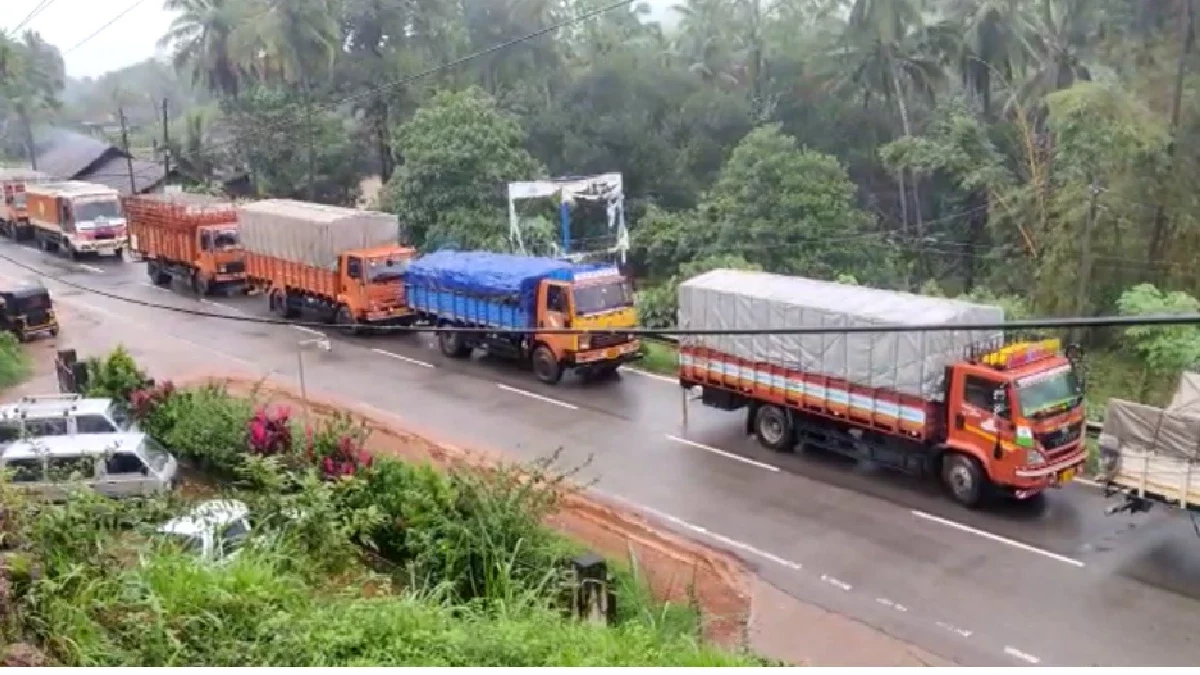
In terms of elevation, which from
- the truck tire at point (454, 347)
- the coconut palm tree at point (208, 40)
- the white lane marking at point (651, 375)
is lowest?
the white lane marking at point (651, 375)

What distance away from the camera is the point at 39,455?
48.9ft

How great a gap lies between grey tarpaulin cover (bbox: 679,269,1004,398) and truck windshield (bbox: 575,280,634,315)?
2926mm

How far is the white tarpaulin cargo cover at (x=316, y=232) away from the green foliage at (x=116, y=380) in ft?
24.1

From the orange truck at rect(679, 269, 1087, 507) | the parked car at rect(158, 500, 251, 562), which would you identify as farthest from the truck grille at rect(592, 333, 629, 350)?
the parked car at rect(158, 500, 251, 562)

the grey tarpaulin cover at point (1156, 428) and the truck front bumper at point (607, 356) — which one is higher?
the grey tarpaulin cover at point (1156, 428)

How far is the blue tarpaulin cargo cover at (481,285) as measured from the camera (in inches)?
842

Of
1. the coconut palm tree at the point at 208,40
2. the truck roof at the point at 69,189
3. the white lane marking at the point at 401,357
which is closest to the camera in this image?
the white lane marking at the point at 401,357

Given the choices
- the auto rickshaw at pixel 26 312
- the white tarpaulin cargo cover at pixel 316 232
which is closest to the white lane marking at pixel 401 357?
the white tarpaulin cargo cover at pixel 316 232

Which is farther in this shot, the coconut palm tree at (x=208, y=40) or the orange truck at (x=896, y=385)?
the coconut palm tree at (x=208, y=40)

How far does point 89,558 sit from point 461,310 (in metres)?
14.4

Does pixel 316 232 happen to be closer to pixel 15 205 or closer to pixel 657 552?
pixel 657 552

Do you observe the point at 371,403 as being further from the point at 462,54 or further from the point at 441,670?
the point at 462,54

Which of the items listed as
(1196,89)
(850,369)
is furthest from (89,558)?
(1196,89)

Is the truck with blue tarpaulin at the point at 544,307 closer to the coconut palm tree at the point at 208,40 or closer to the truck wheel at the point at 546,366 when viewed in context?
the truck wheel at the point at 546,366
